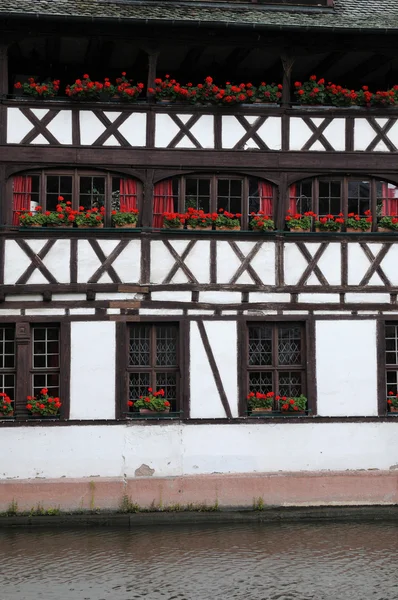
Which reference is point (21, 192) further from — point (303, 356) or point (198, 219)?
point (303, 356)

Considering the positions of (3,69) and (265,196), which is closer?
(3,69)

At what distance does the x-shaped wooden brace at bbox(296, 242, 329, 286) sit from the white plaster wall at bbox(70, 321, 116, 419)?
3.43 meters

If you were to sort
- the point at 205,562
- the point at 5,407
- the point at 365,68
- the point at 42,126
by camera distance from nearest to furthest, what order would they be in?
the point at 205,562
the point at 5,407
the point at 42,126
the point at 365,68

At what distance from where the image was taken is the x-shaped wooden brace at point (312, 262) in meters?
20.2

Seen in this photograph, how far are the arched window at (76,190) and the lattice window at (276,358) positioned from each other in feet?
10.1

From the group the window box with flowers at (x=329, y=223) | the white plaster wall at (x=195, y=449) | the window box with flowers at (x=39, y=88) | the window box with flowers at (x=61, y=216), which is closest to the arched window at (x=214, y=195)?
the window box with flowers at (x=329, y=223)

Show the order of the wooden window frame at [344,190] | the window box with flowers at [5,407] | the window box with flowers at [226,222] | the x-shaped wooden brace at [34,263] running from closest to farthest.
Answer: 1. the window box with flowers at [5,407]
2. the x-shaped wooden brace at [34,263]
3. the window box with flowers at [226,222]
4. the wooden window frame at [344,190]

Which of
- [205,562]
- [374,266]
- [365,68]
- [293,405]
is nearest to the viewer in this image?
[205,562]

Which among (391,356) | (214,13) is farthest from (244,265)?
(214,13)

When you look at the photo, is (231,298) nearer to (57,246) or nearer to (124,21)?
(57,246)

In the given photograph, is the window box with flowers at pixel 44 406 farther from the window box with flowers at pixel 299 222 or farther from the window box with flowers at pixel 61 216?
the window box with flowers at pixel 299 222

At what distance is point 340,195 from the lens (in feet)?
67.6

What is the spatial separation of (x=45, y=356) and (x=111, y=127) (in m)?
3.96

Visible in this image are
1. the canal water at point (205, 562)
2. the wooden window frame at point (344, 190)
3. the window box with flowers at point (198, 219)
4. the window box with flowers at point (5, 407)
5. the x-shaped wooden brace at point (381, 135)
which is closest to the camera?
the canal water at point (205, 562)
